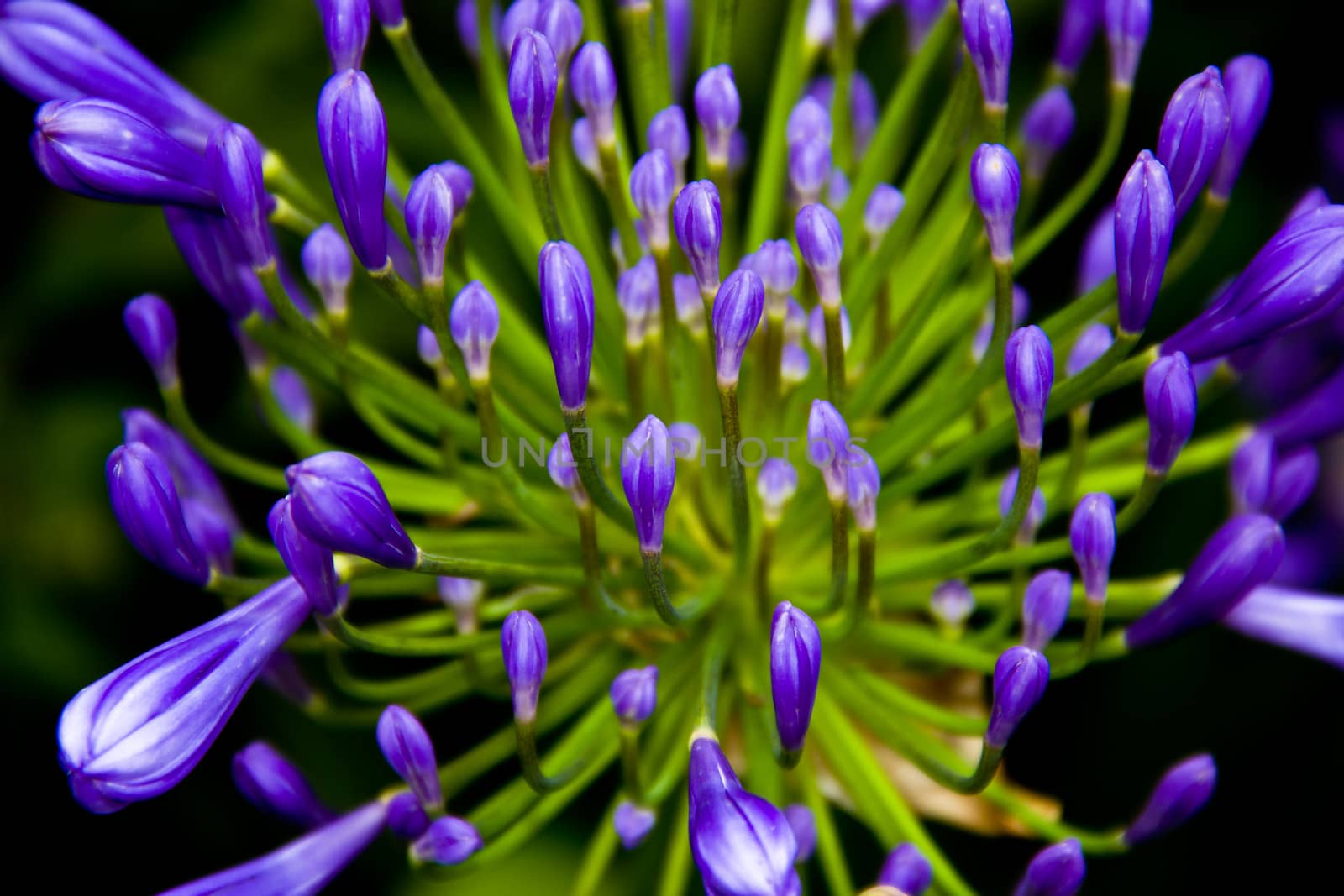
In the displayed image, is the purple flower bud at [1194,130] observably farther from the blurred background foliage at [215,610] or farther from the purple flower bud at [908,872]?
the blurred background foliage at [215,610]

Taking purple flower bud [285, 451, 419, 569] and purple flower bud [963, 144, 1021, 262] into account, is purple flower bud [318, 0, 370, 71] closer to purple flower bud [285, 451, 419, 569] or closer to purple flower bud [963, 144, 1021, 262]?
purple flower bud [285, 451, 419, 569]

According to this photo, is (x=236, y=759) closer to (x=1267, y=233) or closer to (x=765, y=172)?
(x=765, y=172)

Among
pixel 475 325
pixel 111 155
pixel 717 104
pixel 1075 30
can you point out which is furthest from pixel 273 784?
pixel 1075 30

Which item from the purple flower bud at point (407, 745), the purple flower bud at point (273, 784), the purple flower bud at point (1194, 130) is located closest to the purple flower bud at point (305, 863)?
the purple flower bud at point (273, 784)

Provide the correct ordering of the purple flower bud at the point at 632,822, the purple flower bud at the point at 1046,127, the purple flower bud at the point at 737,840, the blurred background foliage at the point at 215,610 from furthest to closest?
the blurred background foliage at the point at 215,610, the purple flower bud at the point at 1046,127, the purple flower bud at the point at 632,822, the purple flower bud at the point at 737,840

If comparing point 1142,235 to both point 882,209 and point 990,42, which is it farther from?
point 882,209

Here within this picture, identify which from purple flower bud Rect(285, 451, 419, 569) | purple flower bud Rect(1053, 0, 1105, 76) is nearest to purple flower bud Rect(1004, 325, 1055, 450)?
purple flower bud Rect(285, 451, 419, 569)

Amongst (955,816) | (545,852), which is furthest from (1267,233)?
(545,852)
